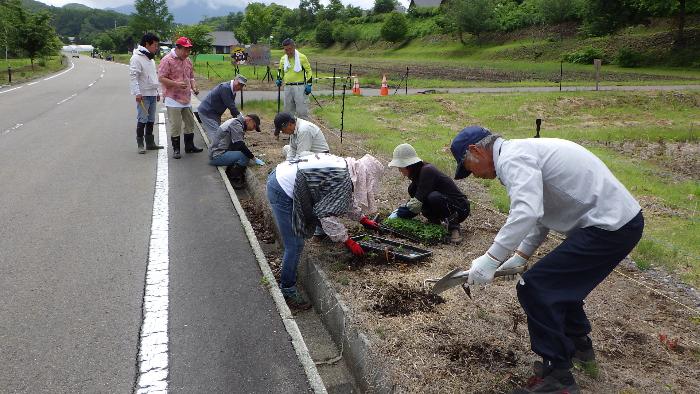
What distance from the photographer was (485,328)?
398 centimetres

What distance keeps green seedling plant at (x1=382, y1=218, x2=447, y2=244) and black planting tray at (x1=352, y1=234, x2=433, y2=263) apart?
369 mm

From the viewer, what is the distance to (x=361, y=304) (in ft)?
14.0

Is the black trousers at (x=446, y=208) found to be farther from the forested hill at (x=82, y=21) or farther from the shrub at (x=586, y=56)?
the forested hill at (x=82, y=21)

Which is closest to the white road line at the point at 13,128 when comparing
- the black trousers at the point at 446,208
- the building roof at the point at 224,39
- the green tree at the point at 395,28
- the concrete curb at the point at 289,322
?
the concrete curb at the point at 289,322

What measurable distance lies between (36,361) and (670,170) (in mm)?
11183

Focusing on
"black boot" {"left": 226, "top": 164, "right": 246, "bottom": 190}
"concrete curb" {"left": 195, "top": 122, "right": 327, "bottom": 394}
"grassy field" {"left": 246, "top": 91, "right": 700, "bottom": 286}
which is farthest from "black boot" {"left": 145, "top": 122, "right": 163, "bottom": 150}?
"concrete curb" {"left": 195, "top": 122, "right": 327, "bottom": 394}

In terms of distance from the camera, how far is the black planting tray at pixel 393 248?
5.13 metres

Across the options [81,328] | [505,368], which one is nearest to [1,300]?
[81,328]

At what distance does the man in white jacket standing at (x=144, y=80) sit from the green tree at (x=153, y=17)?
209 feet

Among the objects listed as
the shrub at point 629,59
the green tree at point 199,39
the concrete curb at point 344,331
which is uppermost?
the green tree at point 199,39

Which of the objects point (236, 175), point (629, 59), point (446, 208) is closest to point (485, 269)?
point (446, 208)

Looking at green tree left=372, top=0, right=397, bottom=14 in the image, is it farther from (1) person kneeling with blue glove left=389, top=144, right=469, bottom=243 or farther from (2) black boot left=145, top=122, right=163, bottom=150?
(1) person kneeling with blue glove left=389, top=144, right=469, bottom=243

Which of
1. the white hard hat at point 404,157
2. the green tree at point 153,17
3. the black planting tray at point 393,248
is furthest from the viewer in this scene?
the green tree at point 153,17

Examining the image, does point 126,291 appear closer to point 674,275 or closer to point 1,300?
point 1,300
